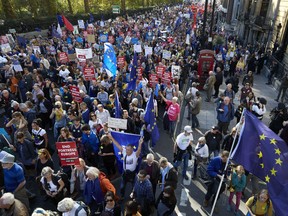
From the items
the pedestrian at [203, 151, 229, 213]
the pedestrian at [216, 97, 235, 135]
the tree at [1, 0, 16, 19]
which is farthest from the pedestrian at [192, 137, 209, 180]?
the tree at [1, 0, 16, 19]

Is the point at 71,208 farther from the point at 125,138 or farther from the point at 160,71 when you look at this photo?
the point at 160,71

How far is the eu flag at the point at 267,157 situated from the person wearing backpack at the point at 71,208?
265cm

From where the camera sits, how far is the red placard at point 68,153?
228 inches

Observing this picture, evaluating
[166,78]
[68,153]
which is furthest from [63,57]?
[68,153]

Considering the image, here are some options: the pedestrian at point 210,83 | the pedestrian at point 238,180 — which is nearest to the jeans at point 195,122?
the pedestrian at point 210,83

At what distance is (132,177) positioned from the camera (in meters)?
6.38

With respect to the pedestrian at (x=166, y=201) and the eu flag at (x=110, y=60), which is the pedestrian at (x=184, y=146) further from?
the eu flag at (x=110, y=60)

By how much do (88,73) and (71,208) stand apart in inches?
282

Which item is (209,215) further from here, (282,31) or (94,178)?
(282,31)

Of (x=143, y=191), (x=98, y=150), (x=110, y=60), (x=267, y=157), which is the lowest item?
(x=98, y=150)

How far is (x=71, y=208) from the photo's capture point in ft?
14.5

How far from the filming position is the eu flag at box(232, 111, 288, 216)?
4305 millimetres

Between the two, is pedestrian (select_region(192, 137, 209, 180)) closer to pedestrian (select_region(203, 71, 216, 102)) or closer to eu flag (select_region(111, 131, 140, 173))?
A: eu flag (select_region(111, 131, 140, 173))

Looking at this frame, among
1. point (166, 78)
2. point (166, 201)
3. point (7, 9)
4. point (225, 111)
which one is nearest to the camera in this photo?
point (166, 201)
